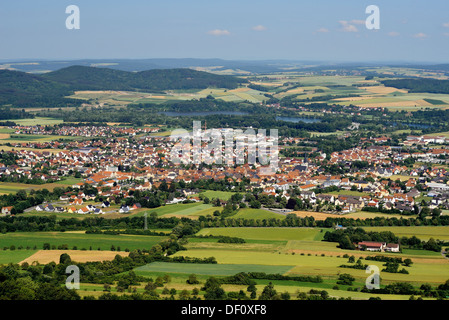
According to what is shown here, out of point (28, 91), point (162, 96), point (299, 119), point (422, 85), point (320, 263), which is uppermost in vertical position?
point (422, 85)

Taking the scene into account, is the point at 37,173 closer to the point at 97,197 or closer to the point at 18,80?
the point at 97,197

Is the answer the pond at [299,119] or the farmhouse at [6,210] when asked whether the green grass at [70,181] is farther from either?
the pond at [299,119]

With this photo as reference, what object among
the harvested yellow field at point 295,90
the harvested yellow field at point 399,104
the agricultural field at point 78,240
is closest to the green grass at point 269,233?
the agricultural field at point 78,240

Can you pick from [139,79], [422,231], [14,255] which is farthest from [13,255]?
[139,79]

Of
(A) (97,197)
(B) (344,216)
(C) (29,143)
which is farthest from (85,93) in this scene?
(B) (344,216)

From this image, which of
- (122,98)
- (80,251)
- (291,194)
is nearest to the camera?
(80,251)

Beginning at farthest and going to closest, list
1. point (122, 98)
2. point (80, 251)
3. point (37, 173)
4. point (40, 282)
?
point (122, 98) < point (37, 173) < point (80, 251) < point (40, 282)

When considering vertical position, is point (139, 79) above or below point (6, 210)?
above

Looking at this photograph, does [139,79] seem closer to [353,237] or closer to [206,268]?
[353,237]
